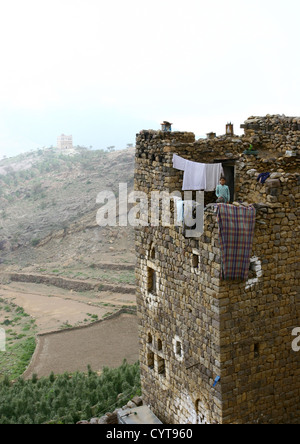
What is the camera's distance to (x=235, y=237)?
9172 millimetres

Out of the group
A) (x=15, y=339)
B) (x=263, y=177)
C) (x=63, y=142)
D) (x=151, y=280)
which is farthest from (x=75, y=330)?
(x=63, y=142)

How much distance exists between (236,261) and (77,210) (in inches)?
2127

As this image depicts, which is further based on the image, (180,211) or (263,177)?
(180,211)

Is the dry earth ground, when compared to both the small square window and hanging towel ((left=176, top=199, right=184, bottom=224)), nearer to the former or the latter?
the small square window

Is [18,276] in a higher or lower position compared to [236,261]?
lower

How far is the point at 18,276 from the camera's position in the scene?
48688 mm

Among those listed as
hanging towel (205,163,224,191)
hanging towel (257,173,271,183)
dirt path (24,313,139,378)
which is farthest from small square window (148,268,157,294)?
dirt path (24,313,139,378)

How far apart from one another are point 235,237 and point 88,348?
21893mm

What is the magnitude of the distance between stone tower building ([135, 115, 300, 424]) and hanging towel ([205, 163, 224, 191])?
0.37 m

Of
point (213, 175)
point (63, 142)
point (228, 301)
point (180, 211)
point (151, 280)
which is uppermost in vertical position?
point (63, 142)

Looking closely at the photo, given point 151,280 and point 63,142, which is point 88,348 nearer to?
point 151,280

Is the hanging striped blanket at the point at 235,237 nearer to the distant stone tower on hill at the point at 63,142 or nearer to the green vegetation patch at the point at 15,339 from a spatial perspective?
the green vegetation patch at the point at 15,339
